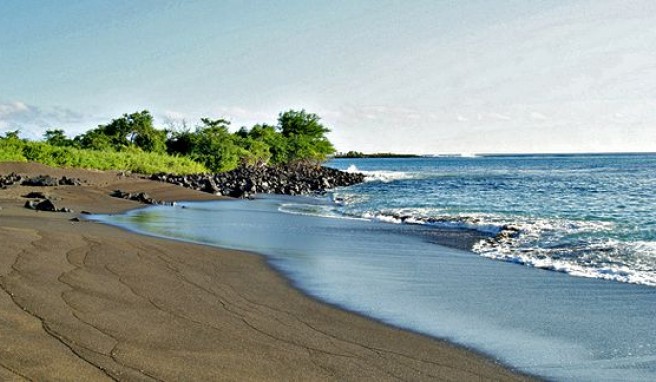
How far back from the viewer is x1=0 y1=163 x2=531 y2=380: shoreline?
17.6ft

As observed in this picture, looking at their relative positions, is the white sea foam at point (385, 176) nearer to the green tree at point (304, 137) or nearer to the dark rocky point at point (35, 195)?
the green tree at point (304, 137)

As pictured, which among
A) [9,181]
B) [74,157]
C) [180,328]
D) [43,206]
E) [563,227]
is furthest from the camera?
[74,157]

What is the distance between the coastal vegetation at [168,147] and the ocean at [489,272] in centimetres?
2246

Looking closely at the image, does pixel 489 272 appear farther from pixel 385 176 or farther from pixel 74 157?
pixel 385 176

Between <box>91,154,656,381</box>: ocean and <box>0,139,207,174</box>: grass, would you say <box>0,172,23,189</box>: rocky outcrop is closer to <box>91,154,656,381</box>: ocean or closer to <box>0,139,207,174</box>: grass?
<box>91,154,656,381</box>: ocean

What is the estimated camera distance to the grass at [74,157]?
4119 cm

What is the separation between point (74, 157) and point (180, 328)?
39765 millimetres

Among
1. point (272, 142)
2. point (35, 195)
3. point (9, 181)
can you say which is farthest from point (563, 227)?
point (272, 142)

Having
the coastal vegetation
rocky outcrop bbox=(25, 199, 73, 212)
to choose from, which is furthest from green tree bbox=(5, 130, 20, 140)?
rocky outcrop bbox=(25, 199, 73, 212)

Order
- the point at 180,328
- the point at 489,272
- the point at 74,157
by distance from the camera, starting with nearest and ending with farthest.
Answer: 1. the point at 180,328
2. the point at 489,272
3. the point at 74,157

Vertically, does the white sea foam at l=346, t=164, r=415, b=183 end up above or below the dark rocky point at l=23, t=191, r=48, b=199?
above

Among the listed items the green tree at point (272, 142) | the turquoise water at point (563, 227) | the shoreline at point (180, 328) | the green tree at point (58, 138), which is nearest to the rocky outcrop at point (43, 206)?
the shoreline at point (180, 328)

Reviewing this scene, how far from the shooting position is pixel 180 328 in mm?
6578

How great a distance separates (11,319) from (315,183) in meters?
48.0
